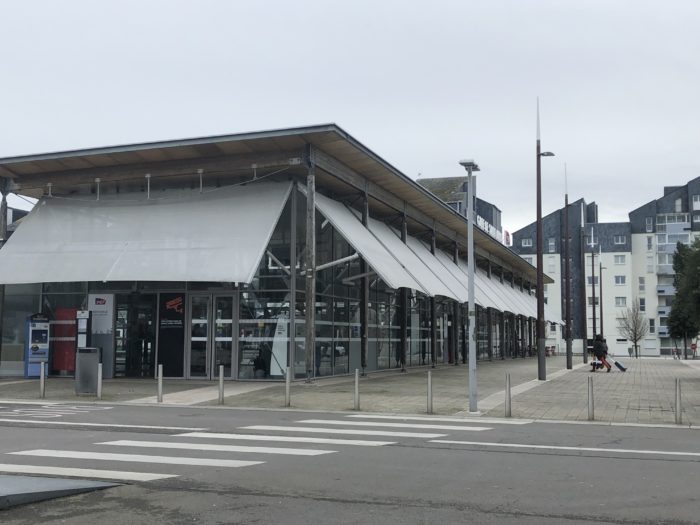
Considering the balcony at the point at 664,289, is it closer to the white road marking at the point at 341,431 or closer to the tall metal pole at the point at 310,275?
the tall metal pole at the point at 310,275

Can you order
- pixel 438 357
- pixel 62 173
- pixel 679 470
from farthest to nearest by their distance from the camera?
1. pixel 438 357
2. pixel 62 173
3. pixel 679 470

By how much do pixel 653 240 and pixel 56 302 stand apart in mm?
87121

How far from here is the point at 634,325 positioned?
8269 centimetres

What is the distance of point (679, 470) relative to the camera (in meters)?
8.88

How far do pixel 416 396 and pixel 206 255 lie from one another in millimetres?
7740

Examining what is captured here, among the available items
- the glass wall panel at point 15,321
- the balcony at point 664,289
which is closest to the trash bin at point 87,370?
the glass wall panel at point 15,321

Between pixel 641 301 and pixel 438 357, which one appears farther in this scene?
pixel 641 301

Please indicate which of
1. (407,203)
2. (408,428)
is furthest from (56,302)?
(408,428)

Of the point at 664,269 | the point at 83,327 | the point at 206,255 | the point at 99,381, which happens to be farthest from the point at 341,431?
the point at 664,269

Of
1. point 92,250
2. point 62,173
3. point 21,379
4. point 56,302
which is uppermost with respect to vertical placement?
point 62,173

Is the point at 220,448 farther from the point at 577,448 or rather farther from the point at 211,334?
the point at 211,334

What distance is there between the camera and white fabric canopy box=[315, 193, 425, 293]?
2244 centimetres

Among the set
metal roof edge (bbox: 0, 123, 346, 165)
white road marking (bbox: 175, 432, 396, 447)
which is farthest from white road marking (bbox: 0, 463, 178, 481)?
metal roof edge (bbox: 0, 123, 346, 165)

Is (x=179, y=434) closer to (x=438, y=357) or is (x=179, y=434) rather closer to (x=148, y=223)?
(x=148, y=223)
